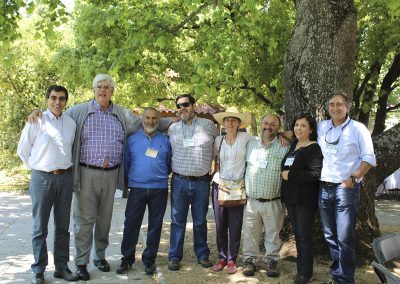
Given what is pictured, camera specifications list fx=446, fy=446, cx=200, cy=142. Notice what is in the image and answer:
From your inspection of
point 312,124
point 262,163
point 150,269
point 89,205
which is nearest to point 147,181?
point 89,205

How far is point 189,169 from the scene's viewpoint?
5477 mm

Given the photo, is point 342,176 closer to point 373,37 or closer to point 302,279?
point 302,279

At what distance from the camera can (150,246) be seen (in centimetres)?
555

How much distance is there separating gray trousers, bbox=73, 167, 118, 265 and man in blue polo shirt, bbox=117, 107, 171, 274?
25 cm

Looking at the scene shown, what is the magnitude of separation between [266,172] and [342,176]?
0.95 metres

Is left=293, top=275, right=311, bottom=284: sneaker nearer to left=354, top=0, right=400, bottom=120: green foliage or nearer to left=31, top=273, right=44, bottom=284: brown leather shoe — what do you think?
left=31, top=273, right=44, bottom=284: brown leather shoe

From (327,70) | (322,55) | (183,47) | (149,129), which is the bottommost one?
(149,129)

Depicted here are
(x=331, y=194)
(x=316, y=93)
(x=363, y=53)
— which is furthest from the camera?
(x=363, y=53)

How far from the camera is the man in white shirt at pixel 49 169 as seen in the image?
493 centimetres

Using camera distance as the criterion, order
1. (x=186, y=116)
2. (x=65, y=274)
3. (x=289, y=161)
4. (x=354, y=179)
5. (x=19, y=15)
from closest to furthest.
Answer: (x=354, y=179)
(x=289, y=161)
(x=65, y=274)
(x=186, y=116)
(x=19, y=15)

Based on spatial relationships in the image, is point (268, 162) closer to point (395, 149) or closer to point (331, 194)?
point (331, 194)

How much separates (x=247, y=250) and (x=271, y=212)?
607 mm

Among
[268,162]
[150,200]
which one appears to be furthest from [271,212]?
[150,200]

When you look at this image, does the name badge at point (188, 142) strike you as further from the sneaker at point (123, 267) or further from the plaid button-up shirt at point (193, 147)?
the sneaker at point (123, 267)
